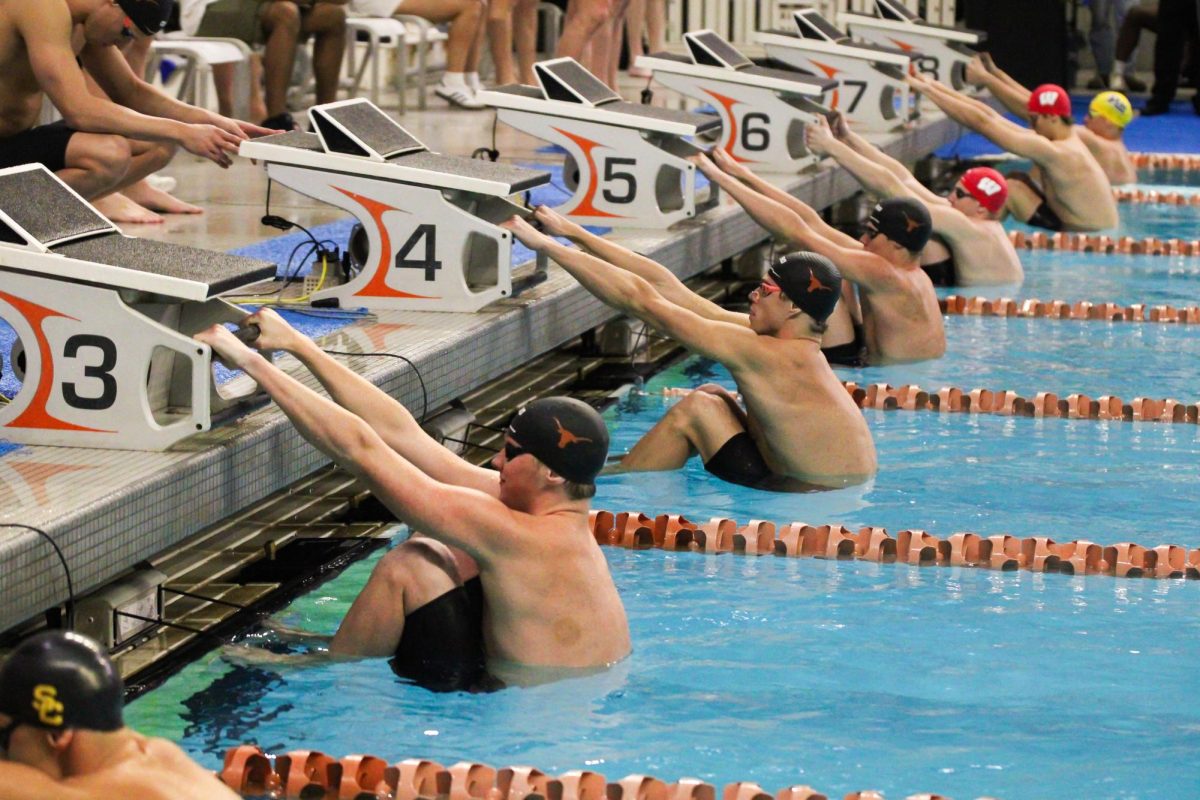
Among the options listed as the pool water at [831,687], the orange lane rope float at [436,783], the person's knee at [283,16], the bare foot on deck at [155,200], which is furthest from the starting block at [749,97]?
the orange lane rope float at [436,783]

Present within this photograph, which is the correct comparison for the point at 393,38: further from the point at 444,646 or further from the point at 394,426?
the point at 444,646

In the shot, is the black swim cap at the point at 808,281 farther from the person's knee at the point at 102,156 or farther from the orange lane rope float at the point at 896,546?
the person's knee at the point at 102,156

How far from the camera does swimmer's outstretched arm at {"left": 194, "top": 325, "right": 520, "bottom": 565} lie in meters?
3.76

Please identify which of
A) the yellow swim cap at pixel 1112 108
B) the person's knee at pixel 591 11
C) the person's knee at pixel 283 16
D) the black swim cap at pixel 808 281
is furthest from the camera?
the yellow swim cap at pixel 1112 108

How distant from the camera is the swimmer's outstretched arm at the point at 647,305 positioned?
17.5ft

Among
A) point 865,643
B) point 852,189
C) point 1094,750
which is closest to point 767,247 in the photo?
point 852,189

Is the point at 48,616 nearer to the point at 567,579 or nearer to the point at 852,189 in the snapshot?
the point at 567,579

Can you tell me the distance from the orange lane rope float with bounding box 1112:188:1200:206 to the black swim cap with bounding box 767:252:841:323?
7.21 m

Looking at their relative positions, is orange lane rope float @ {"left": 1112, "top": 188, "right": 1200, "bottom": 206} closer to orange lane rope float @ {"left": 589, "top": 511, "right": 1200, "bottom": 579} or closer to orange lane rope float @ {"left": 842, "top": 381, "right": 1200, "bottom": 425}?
orange lane rope float @ {"left": 842, "top": 381, "right": 1200, "bottom": 425}

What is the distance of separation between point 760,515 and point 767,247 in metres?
4.25

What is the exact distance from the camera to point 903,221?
683 cm

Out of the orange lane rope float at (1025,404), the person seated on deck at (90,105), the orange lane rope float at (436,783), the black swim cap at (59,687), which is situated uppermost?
the person seated on deck at (90,105)

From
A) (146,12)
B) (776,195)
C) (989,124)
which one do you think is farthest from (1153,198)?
(146,12)

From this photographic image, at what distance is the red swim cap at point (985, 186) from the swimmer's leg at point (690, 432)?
3015 millimetres
